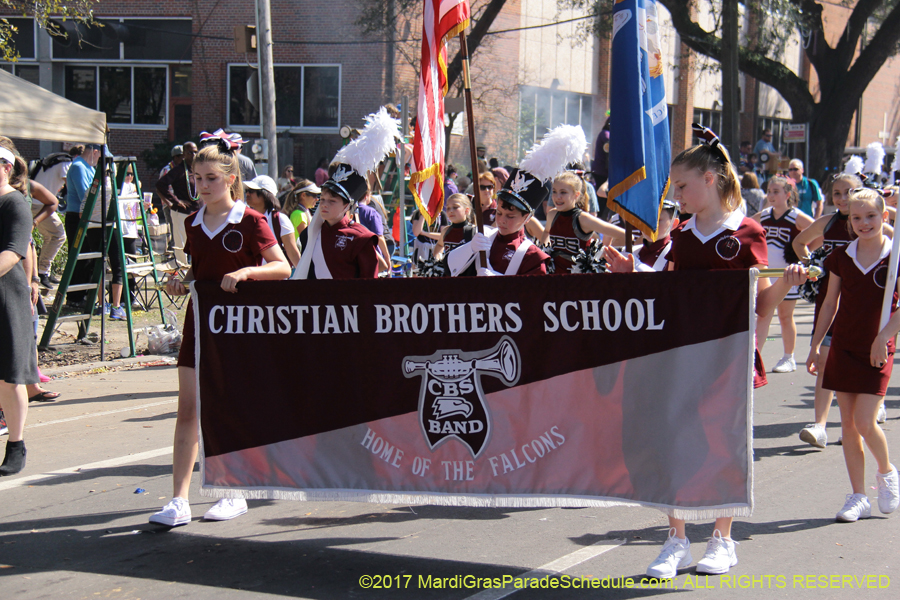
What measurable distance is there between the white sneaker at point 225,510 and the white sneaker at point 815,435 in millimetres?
4007

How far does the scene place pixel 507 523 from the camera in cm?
505

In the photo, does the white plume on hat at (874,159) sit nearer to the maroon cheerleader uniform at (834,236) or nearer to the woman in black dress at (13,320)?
the maroon cheerleader uniform at (834,236)

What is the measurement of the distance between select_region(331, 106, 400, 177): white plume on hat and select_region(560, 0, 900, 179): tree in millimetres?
19916

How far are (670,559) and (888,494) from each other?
5.87 ft

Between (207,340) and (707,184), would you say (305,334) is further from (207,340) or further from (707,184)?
(707,184)

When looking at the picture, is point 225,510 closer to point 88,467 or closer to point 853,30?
point 88,467

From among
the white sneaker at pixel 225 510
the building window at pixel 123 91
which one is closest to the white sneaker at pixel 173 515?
the white sneaker at pixel 225 510

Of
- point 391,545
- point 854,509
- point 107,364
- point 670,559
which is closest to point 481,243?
point 391,545

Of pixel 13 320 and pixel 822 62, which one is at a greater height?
pixel 822 62

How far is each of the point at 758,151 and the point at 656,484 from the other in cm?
2678

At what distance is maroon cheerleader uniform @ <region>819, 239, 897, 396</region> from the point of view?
4977mm

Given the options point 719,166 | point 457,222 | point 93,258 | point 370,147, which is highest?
point 370,147

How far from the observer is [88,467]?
619cm

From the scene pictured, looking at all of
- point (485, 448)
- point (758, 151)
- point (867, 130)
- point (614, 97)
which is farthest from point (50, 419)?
point (867, 130)
